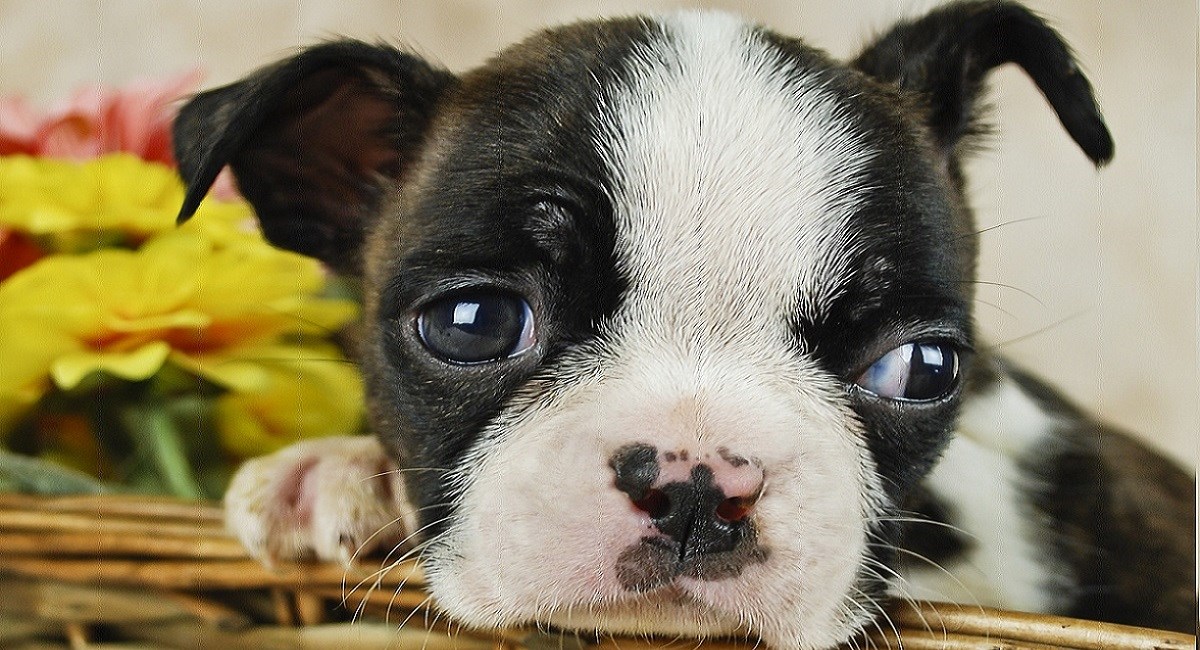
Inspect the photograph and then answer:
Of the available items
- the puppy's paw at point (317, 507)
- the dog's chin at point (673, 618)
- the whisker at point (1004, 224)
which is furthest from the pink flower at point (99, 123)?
the whisker at point (1004, 224)

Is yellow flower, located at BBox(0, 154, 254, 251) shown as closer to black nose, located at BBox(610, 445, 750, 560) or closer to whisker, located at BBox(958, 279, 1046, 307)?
black nose, located at BBox(610, 445, 750, 560)

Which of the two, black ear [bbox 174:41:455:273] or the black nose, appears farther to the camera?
black ear [bbox 174:41:455:273]

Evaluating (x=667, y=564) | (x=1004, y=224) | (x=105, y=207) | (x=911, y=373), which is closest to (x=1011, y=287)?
(x=1004, y=224)

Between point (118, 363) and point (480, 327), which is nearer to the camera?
point (480, 327)

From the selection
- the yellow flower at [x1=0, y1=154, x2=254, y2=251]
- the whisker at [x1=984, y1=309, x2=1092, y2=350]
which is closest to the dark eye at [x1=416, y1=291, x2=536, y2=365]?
the yellow flower at [x1=0, y1=154, x2=254, y2=251]

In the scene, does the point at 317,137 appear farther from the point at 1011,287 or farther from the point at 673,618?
the point at 1011,287
